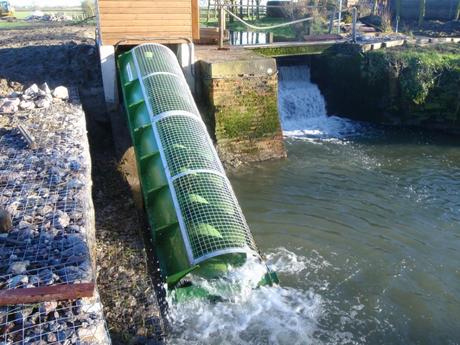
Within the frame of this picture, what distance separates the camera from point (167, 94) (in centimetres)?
743

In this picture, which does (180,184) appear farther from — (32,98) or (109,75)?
(109,75)

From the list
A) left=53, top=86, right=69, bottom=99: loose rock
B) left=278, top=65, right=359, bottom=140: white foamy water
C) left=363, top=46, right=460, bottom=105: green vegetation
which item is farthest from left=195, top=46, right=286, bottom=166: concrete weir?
left=363, top=46, right=460, bottom=105: green vegetation

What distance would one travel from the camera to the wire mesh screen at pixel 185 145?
6059 millimetres

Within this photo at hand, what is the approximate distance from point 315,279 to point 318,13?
20.8m

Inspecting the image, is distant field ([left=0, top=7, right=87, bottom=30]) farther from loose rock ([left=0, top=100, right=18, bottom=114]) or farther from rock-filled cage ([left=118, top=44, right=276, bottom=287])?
rock-filled cage ([left=118, top=44, right=276, bottom=287])

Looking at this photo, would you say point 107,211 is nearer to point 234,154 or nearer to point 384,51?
point 234,154

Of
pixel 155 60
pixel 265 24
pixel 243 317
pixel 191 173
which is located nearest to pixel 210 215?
pixel 191 173

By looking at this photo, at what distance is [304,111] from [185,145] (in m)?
7.98

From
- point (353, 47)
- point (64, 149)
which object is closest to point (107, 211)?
point (64, 149)

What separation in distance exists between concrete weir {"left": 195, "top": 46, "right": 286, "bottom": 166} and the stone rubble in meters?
3.13

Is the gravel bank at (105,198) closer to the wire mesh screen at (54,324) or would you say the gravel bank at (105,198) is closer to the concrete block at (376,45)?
the wire mesh screen at (54,324)

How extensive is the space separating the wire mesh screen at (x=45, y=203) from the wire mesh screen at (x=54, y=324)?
30 cm

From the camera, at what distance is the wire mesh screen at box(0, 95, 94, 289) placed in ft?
12.0

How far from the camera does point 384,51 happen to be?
13117 millimetres
